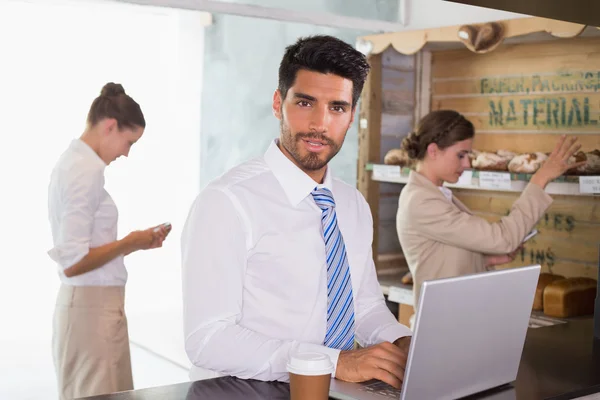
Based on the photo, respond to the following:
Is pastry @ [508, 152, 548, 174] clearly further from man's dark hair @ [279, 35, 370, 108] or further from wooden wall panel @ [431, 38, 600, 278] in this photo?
man's dark hair @ [279, 35, 370, 108]

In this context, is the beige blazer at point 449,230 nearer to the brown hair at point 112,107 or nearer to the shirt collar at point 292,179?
the brown hair at point 112,107

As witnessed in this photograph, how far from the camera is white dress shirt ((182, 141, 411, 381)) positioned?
1737 mm

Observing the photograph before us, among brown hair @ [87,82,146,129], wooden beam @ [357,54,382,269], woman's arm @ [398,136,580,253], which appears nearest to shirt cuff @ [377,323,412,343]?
woman's arm @ [398,136,580,253]

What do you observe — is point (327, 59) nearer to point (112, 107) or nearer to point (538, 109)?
point (112, 107)

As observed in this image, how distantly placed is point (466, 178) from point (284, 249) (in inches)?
70.7

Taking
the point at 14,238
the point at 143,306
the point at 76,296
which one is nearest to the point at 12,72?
the point at 14,238

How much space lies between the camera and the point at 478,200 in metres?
4.03

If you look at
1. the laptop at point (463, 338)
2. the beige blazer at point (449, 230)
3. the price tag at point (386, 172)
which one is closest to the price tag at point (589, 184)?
the beige blazer at point (449, 230)

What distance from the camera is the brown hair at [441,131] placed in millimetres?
3340

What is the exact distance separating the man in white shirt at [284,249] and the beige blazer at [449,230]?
→ 1.27 meters

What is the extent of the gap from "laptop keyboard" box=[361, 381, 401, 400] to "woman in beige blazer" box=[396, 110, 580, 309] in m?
1.69

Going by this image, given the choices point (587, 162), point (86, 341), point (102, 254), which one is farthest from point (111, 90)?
point (587, 162)

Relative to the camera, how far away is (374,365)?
162 centimetres

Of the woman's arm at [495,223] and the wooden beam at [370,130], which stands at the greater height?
the wooden beam at [370,130]
